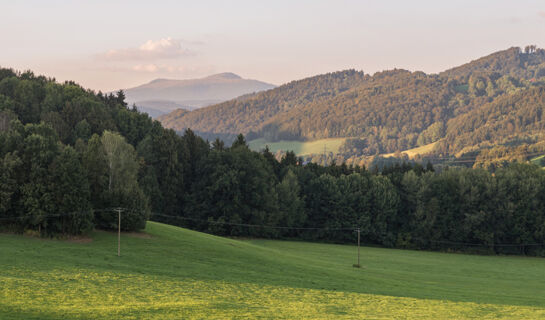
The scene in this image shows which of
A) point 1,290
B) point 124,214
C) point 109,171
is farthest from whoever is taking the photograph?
point 109,171

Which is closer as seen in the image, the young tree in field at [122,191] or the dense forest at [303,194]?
the young tree in field at [122,191]

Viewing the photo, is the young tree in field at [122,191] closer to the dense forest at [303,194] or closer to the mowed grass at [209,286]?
the mowed grass at [209,286]

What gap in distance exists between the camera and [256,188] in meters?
102

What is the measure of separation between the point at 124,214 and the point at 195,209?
41.5 metres

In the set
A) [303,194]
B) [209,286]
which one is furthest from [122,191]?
[303,194]

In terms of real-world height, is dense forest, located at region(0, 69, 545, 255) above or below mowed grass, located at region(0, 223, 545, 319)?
above

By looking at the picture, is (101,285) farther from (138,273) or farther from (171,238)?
(171,238)

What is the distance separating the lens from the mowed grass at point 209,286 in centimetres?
3142

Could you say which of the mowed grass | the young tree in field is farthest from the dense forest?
the mowed grass

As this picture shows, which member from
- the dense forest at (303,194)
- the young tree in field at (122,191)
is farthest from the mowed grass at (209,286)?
the dense forest at (303,194)

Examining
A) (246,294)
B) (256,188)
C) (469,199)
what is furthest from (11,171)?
(469,199)

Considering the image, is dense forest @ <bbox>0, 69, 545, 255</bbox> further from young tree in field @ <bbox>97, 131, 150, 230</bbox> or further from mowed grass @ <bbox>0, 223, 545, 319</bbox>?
mowed grass @ <bbox>0, 223, 545, 319</bbox>

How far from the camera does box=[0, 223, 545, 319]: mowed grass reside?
31422 millimetres

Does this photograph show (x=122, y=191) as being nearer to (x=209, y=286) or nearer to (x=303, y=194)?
(x=209, y=286)
